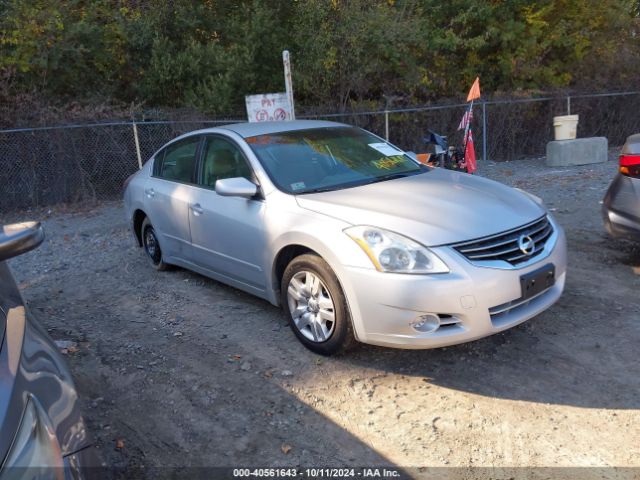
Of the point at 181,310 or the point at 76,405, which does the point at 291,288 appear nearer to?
the point at 181,310

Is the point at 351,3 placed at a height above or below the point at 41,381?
above

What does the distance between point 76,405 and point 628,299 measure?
4325mm

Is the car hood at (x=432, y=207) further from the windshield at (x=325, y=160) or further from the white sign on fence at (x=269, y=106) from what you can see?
the white sign on fence at (x=269, y=106)

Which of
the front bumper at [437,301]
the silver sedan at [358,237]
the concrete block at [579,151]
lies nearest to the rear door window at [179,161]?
the silver sedan at [358,237]

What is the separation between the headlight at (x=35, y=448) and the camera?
1.72 metres

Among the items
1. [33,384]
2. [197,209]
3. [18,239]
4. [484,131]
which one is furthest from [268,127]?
[484,131]

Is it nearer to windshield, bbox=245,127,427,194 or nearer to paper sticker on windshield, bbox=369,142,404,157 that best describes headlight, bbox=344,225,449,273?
windshield, bbox=245,127,427,194

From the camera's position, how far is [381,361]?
4.04 metres

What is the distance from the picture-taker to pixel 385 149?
5297mm

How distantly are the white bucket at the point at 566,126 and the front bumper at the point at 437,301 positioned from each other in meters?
10.9

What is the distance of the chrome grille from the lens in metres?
3.63

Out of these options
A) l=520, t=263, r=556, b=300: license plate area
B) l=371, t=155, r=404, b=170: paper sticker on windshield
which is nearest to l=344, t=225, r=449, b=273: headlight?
l=520, t=263, r=556, b=300: license plate area

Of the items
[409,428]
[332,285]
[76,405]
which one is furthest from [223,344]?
[76,405]

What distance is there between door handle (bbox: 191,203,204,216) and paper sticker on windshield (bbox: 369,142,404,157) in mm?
1586
